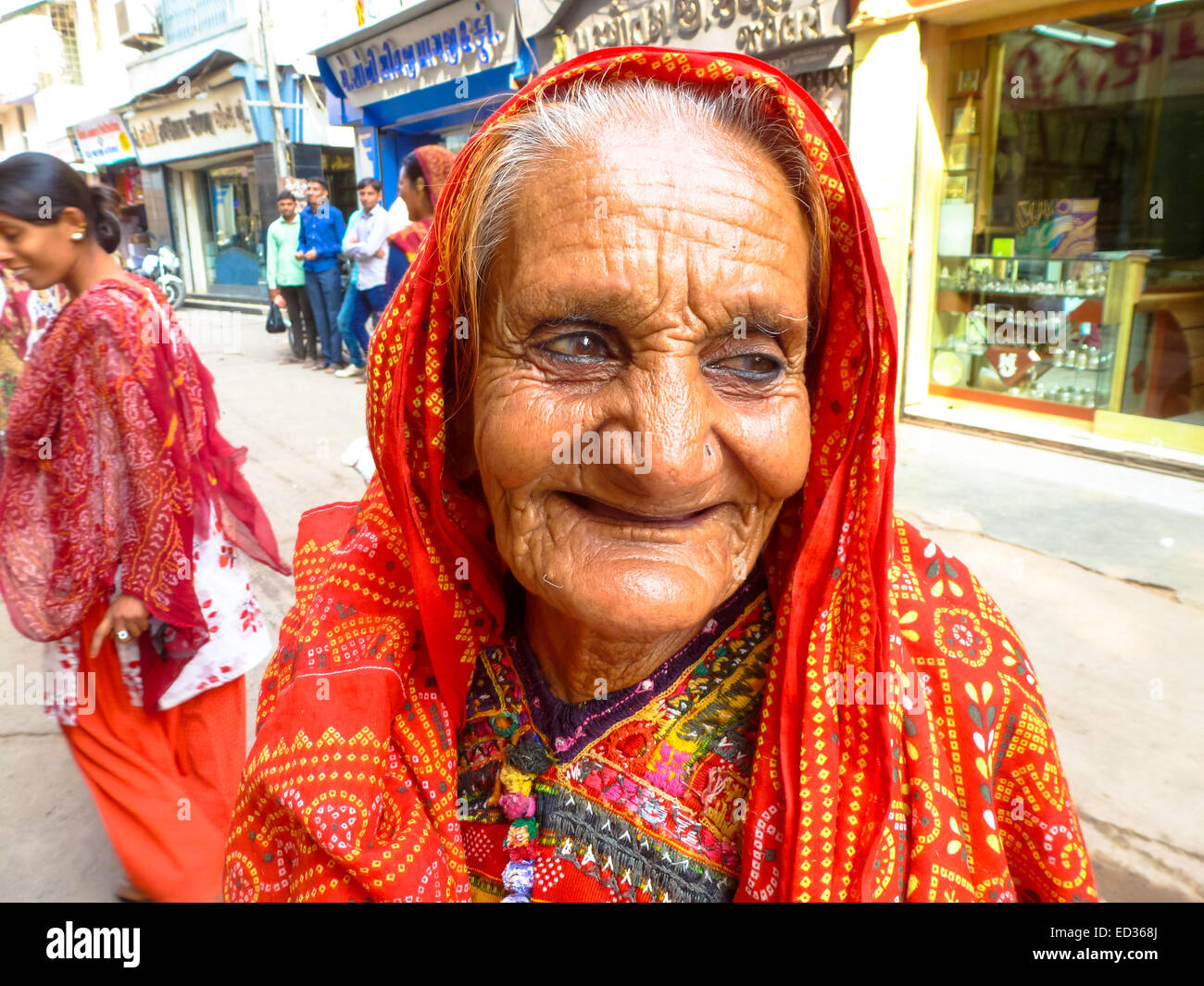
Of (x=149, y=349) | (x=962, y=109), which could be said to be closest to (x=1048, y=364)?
(x=962, y=109)

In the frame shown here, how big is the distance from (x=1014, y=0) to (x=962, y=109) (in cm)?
93

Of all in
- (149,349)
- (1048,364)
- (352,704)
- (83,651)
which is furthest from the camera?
(1048,364)

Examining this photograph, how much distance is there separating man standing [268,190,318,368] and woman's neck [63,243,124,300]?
303 inches

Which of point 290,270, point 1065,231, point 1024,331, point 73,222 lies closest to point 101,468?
point 73,222

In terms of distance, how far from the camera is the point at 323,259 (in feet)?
31.2

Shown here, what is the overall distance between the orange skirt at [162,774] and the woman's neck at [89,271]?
0.96 m

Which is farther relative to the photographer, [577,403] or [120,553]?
[120,553]

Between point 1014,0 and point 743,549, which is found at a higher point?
point 1014,0

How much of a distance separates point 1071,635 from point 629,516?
3264 millimetres

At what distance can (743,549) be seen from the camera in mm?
1047

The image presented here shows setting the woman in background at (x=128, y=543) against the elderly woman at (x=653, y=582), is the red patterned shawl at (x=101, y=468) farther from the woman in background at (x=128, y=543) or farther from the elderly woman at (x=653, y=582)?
the elderly woman at (x=653, y=582)

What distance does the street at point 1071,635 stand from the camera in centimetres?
256

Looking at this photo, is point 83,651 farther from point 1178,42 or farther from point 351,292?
point 351,292

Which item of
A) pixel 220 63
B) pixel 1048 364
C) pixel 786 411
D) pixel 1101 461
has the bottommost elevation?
pixel 1101 461
